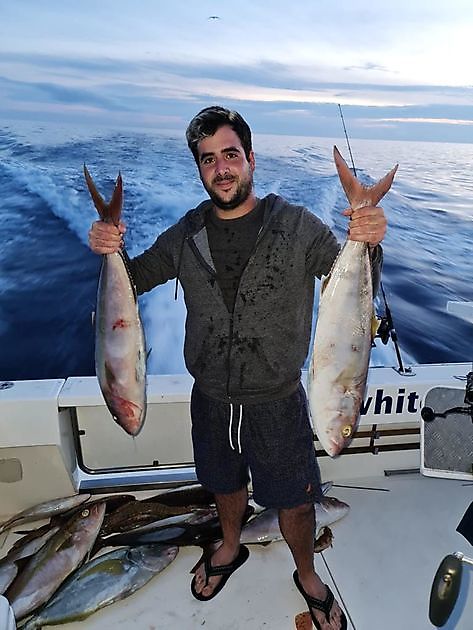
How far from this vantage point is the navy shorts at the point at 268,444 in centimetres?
196

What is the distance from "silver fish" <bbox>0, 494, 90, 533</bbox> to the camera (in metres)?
2.58

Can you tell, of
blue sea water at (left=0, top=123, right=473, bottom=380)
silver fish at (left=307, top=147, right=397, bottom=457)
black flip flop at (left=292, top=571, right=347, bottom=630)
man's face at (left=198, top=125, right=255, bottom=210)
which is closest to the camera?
silver fish at (left=307, top=147, right=397, bottom=457)

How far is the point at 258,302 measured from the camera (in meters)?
1.87

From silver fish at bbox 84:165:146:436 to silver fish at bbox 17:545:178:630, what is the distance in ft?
2.78

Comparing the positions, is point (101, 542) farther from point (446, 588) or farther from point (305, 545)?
point (446, 588)

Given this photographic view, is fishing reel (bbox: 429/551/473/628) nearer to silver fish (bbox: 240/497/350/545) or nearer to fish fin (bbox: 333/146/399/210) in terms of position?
silver fish (bbox: 240/497/350/545)

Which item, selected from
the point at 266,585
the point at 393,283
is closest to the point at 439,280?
the point at 393,283

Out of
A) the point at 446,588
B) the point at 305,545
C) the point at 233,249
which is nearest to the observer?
the point at 446,588

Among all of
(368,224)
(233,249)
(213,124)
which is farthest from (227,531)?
(213,124)

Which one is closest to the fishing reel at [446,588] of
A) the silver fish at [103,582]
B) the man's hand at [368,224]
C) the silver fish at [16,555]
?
the man's hand at [368,224]

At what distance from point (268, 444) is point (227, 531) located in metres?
0.58

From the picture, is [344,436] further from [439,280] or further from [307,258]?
[439,280]

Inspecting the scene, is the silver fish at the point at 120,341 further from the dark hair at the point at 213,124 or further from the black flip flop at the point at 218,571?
the black flip flop at the point at 218,571

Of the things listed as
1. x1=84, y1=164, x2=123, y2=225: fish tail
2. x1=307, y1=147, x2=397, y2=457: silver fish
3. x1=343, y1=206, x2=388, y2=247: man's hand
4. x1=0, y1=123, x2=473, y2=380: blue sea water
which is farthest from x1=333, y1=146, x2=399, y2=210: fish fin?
x1=0, y1=123, x2=473, y2=380: blue sea water
